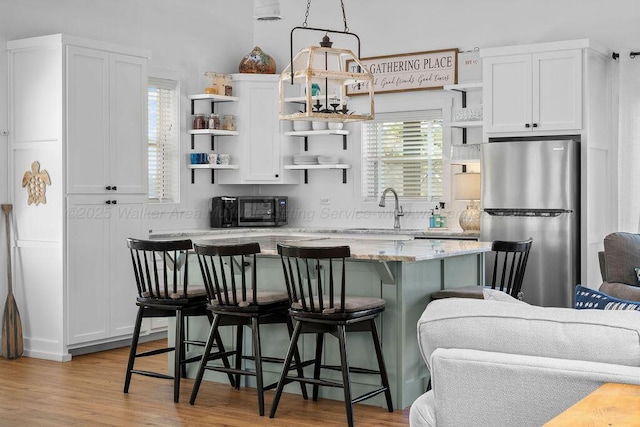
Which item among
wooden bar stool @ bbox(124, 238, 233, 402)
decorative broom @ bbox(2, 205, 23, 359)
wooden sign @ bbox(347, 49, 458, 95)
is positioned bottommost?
decorative broom @ bbox(2, 205, 23, 359)

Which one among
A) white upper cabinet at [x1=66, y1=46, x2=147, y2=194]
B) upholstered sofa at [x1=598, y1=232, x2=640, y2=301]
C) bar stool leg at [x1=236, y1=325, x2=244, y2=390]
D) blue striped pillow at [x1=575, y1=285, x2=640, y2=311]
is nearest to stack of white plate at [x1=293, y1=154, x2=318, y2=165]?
white upper cabinet at [x1=66, y1=46, x2=147, y2=194]

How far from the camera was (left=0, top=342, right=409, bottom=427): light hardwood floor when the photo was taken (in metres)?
4.41

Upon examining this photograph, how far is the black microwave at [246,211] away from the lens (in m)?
7.95

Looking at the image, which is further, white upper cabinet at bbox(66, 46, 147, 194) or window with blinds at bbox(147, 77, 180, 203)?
window with blinds at bbox(147, 77, 180, 203)

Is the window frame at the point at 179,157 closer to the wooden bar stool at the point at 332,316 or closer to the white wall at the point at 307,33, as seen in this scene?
the white wall at the point at 307,33

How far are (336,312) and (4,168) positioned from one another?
130 inches

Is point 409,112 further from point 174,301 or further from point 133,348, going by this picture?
point 133,348

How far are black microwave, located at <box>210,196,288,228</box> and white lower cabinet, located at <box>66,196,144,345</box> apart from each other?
138cm

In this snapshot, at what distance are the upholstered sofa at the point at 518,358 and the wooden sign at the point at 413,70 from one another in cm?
528

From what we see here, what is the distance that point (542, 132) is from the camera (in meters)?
6.48

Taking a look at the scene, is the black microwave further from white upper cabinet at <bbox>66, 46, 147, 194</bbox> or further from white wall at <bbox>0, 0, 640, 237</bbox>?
white upper cabinet at <bbox>66, 46, 147, 194</bbox>

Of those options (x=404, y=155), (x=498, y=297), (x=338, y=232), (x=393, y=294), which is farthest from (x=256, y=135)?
(x=498, y=297)

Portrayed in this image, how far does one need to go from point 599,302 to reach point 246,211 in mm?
5473

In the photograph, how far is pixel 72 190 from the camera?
613 cm
